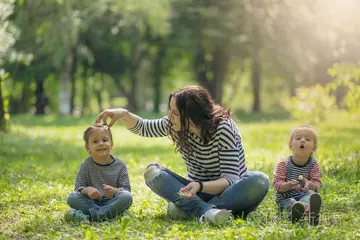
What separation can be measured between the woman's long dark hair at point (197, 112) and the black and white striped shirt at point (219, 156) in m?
0.07

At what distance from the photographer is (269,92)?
50469 mm

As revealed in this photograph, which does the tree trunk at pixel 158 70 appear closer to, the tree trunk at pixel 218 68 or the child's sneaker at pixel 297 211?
the tree trunk at pixel 218 68

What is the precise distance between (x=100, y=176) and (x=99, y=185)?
9 centimetres

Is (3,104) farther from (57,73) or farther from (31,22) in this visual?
(57,73)

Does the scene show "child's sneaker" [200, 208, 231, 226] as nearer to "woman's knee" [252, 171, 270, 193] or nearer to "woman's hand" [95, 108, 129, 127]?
"woman's knee" [252, 171, 270, 193]

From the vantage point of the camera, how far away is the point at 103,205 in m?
5.71

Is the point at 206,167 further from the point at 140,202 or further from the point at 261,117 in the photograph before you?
the point at 261,117

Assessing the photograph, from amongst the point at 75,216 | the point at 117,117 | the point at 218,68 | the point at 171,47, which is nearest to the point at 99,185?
the point at 75,216

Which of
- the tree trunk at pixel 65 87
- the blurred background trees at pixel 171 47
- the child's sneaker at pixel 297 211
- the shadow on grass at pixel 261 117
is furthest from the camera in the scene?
the tree trunk at pixel 65 87

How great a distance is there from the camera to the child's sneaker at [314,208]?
16.3ft

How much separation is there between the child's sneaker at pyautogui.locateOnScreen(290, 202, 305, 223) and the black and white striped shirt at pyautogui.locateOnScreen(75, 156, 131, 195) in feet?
5.15

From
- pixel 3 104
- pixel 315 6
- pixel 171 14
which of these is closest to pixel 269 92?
pixel 171 14

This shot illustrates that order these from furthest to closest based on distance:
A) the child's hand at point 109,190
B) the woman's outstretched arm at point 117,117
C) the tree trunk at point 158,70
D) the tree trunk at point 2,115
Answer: the tree trunk at point 158,70
the tree trunk at point 2,115
the woman's outstretched arm at point 117,117
the child's hand at point 109,190

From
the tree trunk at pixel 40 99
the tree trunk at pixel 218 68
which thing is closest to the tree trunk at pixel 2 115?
the tree trunk at pixel 40 99
